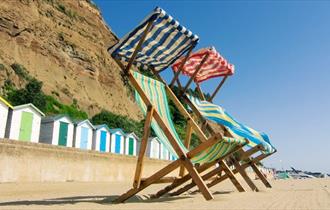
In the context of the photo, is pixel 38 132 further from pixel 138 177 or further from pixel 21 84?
pixel 21 84

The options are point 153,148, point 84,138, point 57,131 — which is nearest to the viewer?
point 57,131

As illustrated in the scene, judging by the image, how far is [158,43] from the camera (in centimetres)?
564

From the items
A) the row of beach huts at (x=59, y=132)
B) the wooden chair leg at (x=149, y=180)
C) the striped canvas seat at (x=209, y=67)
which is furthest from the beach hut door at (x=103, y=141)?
the wooden chair leg at (x=149, y=180)

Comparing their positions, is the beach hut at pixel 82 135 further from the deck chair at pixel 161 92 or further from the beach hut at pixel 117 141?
the deck chair at pixel 161 92

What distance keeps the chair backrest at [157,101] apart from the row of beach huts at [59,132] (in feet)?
39.7

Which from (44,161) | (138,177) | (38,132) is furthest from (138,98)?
(38,132)

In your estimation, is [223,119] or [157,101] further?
[223,119]

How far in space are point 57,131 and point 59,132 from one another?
0.53ft

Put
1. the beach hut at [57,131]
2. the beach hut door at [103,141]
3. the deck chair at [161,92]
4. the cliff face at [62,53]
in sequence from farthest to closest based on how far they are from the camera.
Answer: the cliff face at [62,53]
the beach hut door at [103,141]
the beach hut at [57,131]
the deck chair at [161,92]

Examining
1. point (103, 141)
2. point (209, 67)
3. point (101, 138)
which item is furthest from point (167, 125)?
point (103, 141)

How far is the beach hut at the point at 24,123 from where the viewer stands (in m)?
16.3

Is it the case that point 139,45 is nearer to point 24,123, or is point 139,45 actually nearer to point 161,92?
point 161,92

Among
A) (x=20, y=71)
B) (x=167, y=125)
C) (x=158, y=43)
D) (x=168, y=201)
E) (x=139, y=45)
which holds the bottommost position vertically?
(x=168, y=201)

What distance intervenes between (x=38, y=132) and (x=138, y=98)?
14.7 meters
